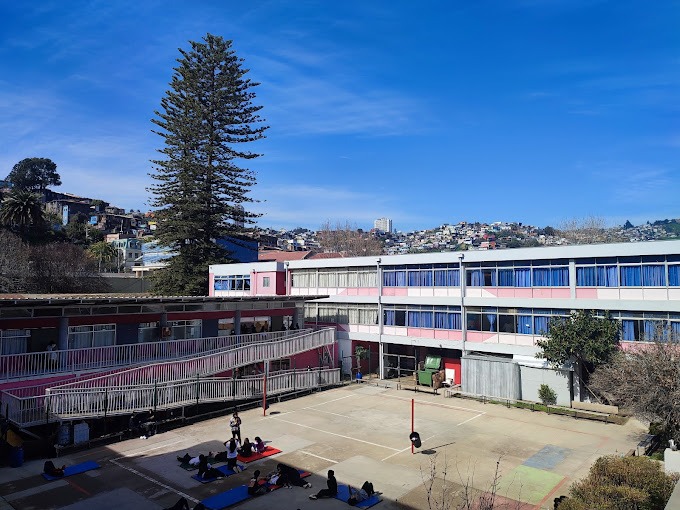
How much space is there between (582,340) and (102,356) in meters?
19.6

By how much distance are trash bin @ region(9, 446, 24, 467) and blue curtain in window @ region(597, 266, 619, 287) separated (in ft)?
74.6

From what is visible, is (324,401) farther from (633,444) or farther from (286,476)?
(633,444)

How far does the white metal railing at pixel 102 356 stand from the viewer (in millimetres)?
18719

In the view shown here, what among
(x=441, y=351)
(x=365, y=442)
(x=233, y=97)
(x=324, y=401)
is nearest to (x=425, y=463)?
(x=365, y=442)

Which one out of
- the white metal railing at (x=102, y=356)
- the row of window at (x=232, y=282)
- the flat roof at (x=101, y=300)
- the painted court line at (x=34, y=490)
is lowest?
the painted court line at (x=34, y=490)

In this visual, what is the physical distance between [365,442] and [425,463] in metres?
2.79

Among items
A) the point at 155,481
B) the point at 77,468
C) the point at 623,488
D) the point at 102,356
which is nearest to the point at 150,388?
the point at 102,356

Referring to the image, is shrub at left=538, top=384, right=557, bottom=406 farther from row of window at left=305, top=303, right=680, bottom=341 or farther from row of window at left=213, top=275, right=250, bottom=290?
row of window at left=213, top=275, right=250, bottom=290

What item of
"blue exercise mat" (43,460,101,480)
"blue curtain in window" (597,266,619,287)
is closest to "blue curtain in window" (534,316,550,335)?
"blue curtain in window" (597,266,619,287)

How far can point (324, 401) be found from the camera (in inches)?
964

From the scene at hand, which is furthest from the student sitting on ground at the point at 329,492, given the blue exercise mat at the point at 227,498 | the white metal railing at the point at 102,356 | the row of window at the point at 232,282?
the row of window at the point at 232,282

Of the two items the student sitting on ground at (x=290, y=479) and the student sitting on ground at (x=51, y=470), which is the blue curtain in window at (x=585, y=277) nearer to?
the student sitting on ground at (x=290, y=479)

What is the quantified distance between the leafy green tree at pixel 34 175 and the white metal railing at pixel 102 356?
354 ft

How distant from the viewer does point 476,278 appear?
2722 centimetres
